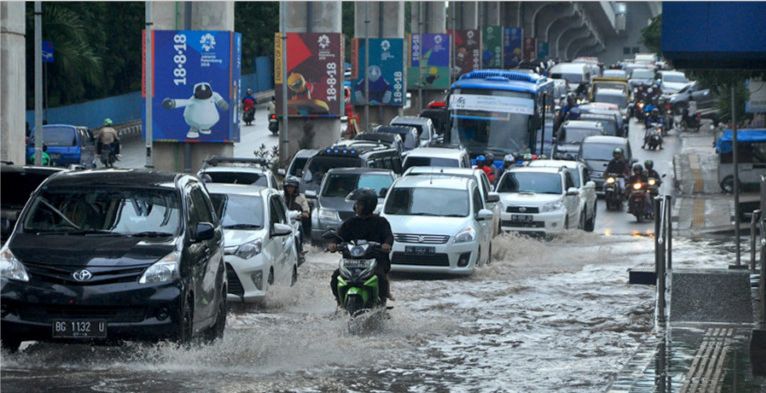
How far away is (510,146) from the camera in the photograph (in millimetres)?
45688

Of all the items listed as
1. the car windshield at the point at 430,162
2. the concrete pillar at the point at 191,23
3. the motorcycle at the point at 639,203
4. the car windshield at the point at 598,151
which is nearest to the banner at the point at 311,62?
the car windshield at the point at 598,151

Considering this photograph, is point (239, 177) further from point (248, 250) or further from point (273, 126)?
point (273, 126)

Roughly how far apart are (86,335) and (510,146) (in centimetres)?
3392

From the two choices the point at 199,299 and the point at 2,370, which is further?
the point at 199,299

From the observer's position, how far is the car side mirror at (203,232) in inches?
525

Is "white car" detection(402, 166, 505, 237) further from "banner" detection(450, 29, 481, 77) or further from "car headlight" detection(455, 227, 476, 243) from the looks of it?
"banner" detection(450, 29, 481, 77)

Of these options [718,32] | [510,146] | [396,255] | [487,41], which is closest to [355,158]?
[396,255]

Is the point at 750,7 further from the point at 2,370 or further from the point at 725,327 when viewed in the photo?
the point at 2,370

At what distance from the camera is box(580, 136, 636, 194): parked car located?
46.5m

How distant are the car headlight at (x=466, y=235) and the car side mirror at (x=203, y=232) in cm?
1013

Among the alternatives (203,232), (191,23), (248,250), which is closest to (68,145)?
(191,23)

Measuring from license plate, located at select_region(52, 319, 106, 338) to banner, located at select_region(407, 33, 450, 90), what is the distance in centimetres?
5881

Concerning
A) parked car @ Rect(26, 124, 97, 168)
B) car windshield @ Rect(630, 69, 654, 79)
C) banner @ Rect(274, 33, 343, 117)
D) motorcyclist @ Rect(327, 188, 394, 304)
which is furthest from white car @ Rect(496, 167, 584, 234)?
car windshield @ Rect(630, 69, 654, 79)

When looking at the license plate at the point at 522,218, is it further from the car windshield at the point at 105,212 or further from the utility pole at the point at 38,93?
the car windshield at the point at 105,212
